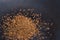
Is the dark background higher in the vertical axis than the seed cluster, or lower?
higher

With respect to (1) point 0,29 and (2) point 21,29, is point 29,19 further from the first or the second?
(1) point 0,29

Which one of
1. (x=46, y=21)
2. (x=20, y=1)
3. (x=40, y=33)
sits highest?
(x=20, y=1)

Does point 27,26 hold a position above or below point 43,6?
below

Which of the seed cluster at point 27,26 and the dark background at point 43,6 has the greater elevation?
the dark background at point 43,6

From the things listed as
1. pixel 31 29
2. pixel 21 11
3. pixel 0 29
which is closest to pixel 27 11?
pixel 21 11

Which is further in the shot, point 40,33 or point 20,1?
point 20,1

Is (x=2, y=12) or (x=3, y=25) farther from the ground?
(x=2, y=12)

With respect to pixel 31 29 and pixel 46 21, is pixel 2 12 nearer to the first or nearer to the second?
pixel 31 29
